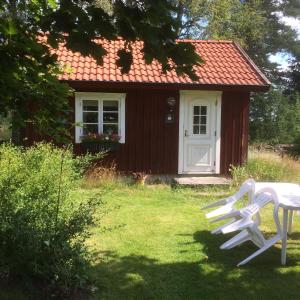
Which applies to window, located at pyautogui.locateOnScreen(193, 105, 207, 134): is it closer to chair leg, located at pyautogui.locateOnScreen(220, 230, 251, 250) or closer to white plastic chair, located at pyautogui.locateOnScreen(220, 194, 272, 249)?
white plastic chair, located at pyautogui.locateOnScreen(220, 194, 272, 249)

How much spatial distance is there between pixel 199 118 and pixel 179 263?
21.2 ft

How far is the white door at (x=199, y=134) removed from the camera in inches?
433

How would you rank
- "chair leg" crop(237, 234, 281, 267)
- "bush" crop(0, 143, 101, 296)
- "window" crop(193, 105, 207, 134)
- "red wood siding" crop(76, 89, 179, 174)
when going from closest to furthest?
"bush" crop(0, 143, 101, 296) → "chair leg" crop(237, 234, 281, 267) → "red wood siding" crop(76, 89, 179, 174) → "window" crop(193, 105, 207, 134)

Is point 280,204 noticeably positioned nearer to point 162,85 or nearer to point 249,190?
point 249,190

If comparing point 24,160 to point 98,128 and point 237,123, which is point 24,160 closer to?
point 98,128

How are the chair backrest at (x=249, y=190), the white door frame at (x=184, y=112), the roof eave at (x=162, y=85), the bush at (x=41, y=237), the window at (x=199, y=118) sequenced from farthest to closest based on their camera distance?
the window at (x=199, y=118) → the white door frame at (x=184, y=112) → the roof eave at (x=162, y=85) → the chair backrest at (x=249, y=190) → the bush at (x=41, y=237)

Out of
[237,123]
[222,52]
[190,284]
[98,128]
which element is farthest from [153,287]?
[222,52]

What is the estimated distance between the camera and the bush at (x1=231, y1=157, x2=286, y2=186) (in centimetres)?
1041

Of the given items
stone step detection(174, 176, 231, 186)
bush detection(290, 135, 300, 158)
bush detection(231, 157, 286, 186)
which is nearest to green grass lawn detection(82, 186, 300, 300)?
stone step detection(174, 176, 231, 186)

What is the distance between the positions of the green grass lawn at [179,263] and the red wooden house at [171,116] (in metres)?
3.56

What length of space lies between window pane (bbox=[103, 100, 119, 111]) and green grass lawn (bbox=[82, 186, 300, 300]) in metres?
3.77

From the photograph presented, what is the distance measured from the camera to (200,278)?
4.58 metres

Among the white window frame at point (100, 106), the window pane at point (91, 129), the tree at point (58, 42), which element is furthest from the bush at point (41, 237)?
the window pane at point (91, 129)

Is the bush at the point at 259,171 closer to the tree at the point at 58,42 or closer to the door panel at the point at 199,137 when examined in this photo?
the door panel at the point at 199,137
